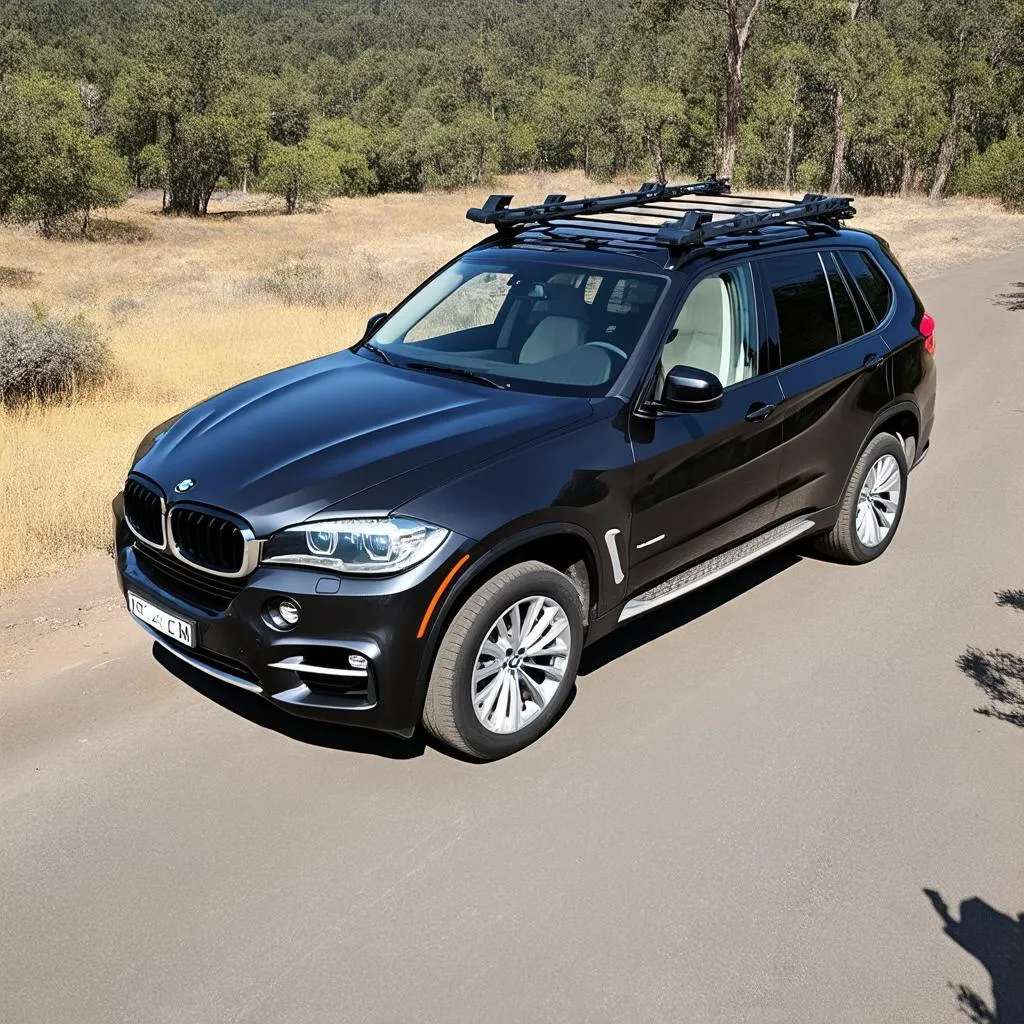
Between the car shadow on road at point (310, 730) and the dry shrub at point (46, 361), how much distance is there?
6.65 m

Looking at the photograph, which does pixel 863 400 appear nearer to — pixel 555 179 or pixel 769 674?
pixel 769 674

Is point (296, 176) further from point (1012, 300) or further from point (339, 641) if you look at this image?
point (339, 641)

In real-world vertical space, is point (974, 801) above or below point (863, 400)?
below

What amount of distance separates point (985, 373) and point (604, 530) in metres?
8.17

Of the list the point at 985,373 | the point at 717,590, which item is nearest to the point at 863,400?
the point at 717,590

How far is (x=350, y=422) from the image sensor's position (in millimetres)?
4254

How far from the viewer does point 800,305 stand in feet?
17.5

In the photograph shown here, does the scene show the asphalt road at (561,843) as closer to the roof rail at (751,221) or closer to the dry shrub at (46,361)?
the roof rail at (751,221)

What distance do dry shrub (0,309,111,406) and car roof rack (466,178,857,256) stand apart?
6.40 m

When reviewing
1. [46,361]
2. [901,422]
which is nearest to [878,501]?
[901,422]

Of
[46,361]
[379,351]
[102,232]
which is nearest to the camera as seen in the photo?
[379,351]

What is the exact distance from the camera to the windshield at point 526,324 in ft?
15.1

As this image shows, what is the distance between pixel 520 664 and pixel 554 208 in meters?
2.77

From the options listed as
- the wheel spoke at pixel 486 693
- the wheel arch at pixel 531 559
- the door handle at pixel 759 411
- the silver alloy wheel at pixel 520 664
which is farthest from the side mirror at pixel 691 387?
the wheel spoke at pixel 486 693
